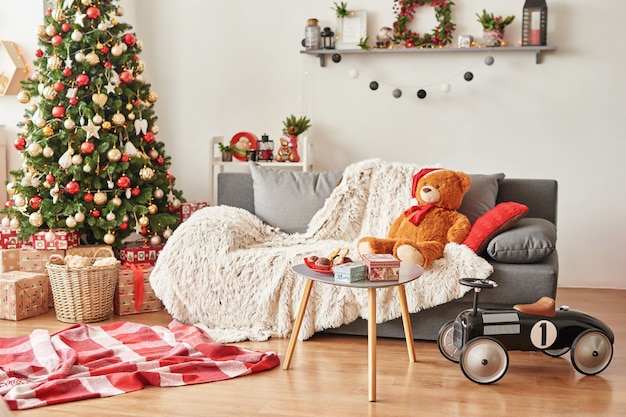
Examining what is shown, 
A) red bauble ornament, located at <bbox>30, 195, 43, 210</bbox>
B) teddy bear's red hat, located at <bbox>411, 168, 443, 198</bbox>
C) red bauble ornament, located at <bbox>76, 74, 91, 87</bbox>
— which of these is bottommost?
red bauble ornament, located at <bbox>30, 195, 43, 210</bbox>

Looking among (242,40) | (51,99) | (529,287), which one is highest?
(242,40)

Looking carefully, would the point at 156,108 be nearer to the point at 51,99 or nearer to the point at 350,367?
the point at 51,99

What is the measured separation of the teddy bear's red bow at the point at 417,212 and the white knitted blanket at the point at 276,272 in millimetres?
162

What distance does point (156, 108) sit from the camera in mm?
5438

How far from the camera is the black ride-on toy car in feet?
10.1

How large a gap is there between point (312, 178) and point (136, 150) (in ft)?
3.25

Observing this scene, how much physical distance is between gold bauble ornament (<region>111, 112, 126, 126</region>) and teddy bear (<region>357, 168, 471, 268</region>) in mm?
1551

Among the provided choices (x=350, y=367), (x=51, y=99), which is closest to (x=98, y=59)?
(x=51, y=99)

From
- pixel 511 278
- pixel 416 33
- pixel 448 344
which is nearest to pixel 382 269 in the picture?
pixel 448 344

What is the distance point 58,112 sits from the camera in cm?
421

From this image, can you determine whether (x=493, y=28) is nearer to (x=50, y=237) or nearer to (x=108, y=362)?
Result: (x=50, y=237)

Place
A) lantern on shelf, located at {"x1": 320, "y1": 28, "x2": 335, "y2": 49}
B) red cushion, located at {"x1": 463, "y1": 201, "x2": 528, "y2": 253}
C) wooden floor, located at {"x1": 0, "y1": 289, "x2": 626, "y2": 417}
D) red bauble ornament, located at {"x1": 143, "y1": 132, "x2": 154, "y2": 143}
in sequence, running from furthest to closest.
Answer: lantern on shelf, located at {"x1": 320, "y1": 28, "x2": 335, "y2": 49} < red bauble ornament, located at {"x1": 143, "y1": 132, "x2": 154, "y2": 143} < red cushion, located at {"x1": 463, "y1": 201, "x2": 528, "y2": 253} < wooden floor, located at {"x1": 0, "y1": 289, "x2": 626, "y2": 417}

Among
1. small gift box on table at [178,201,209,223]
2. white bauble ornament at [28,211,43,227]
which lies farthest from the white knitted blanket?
white bauble ornament at [28,211,43,227]

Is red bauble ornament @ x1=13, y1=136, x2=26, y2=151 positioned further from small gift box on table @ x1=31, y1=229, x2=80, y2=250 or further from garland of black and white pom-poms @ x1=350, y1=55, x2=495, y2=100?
garland of black and white pom-poms @ x1=350, y1=55, x2=495, y2=100
